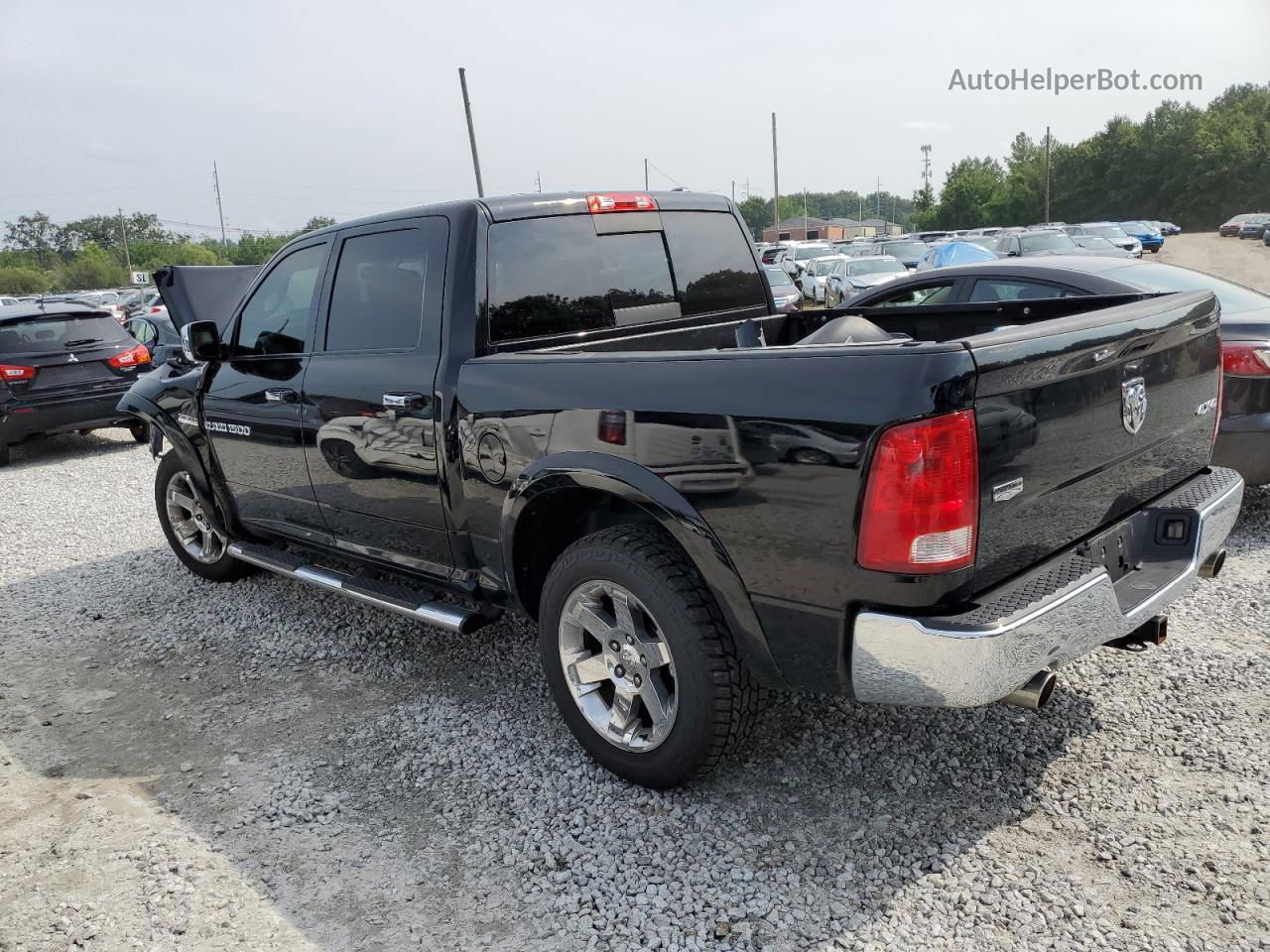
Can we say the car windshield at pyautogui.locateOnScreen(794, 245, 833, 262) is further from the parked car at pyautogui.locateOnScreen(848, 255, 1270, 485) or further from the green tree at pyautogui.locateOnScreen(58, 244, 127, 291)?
the green tree at pyautogui.locateOnScreen(58, 244, 127, 291)

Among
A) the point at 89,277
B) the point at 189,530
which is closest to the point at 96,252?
the point at 89,277

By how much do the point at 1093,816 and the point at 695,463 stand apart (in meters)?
1.64

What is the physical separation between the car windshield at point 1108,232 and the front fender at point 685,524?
31.9 metres

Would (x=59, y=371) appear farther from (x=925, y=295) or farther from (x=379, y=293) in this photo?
(x=925, y=295)

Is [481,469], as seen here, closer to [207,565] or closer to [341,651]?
[341,651]

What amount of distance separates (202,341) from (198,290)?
17.7ft

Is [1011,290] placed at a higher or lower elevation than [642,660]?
higher

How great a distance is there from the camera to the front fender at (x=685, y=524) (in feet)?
8.88

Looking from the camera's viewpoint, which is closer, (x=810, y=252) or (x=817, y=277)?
(x=817, y=277)

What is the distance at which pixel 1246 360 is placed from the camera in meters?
5.27

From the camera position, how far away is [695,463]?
2711 mm

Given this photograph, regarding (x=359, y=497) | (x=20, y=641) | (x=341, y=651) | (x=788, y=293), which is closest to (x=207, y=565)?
(x=20, y=641)

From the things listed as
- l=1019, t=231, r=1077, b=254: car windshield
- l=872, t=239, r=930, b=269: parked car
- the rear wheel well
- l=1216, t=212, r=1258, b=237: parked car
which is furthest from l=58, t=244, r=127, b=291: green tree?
the rear wheel well

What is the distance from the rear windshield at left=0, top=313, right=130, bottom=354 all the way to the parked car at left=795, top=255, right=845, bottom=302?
57.6ft
